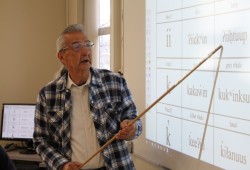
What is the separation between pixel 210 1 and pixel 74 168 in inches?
39.6

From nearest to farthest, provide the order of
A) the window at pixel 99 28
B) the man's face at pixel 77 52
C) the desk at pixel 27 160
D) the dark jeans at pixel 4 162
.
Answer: the dark jeans at pixel 4 162 → the man's face at pixel 77 52 → the desk at pixel 27 160 → the window at pixel 99 28

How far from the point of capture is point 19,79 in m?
4.01

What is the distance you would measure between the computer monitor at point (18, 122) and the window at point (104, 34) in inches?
31.2

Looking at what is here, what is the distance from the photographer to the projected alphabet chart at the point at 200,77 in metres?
1.50

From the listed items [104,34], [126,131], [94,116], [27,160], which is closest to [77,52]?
[94,116]

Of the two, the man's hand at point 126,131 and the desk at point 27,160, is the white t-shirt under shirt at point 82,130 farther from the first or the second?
the desk at point 27,160

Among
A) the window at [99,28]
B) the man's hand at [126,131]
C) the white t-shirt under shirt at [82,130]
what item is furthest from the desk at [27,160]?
the man's hand at [126,131]

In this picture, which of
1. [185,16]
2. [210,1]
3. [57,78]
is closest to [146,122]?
[57,78]

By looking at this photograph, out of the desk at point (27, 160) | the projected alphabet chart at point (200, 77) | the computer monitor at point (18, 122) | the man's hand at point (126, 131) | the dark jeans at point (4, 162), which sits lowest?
the desk at point (27, 160)

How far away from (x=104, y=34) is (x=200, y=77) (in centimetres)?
206

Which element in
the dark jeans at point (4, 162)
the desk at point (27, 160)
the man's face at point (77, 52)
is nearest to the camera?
the dark jeans at point (4, 162)

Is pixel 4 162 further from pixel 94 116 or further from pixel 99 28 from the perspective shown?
pixel 99 28

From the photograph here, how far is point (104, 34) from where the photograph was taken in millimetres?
3705

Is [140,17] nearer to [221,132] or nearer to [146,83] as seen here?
[146,83]
